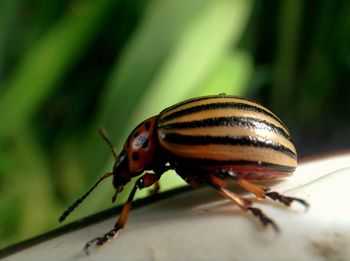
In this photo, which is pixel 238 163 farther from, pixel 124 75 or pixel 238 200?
pixel 124 75

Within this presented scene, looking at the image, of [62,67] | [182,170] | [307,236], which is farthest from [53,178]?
[307,236]

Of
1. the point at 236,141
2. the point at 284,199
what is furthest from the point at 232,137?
the point at 284,199

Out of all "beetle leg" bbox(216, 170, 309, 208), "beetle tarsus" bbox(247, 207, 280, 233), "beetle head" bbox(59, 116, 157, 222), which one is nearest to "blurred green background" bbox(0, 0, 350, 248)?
"beetle head" bbox(59, 116, 157, 222)

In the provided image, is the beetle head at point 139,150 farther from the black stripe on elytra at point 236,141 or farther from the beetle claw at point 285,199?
the beetle claw at point 285,199

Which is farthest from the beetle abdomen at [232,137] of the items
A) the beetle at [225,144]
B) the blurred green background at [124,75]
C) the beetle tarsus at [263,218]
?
the blurred green background at [124,75]

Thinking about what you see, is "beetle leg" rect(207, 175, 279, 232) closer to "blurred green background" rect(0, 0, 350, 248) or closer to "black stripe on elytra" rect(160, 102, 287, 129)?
"black stripe on elytra" rect(160, 102, 287, 129)

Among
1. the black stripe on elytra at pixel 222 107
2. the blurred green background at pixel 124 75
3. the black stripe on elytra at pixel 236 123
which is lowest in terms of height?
the blurred green background at pixel 124 75

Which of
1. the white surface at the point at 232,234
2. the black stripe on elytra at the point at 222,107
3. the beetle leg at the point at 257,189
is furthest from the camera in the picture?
the black stripe on elytra at the point at 222,107
